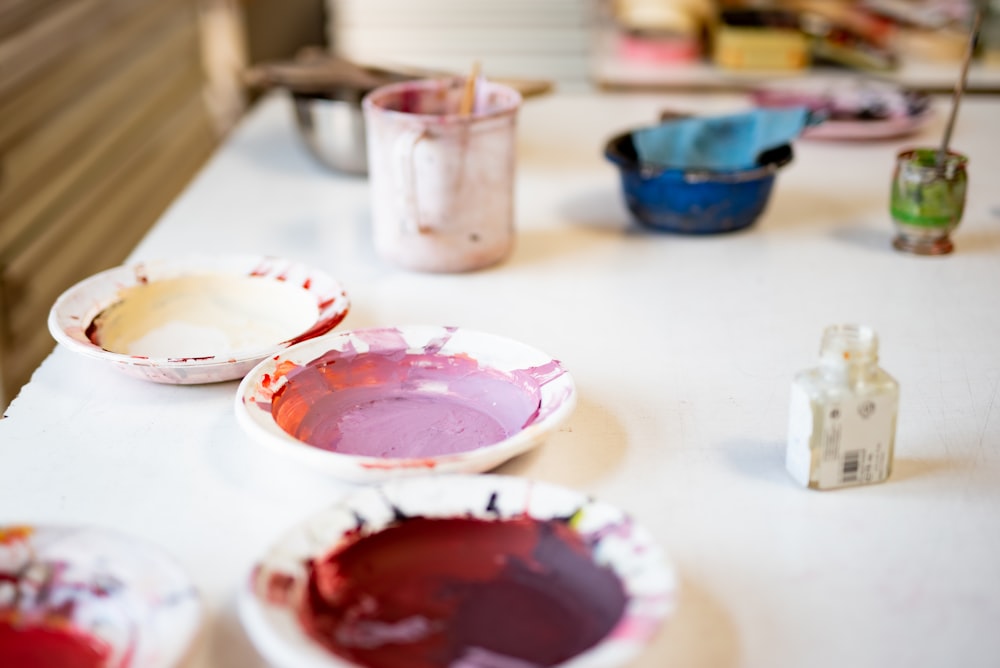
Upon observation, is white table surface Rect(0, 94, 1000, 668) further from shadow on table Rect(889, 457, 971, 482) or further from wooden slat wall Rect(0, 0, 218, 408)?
wooden slat wall Rect(0, 0, 218, 408)

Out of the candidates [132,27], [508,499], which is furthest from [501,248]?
[132,27]

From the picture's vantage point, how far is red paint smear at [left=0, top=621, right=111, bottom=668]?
0.62m

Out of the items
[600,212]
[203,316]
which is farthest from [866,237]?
[203,316]

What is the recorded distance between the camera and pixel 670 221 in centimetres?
128

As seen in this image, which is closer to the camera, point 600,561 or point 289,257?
point 600,561

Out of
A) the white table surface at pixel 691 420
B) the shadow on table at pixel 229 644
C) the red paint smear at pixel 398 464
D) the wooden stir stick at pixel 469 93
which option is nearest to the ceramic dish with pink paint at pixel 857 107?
the white table surface at pixel 691 420

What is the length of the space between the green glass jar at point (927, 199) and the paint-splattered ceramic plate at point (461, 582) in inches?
27.3

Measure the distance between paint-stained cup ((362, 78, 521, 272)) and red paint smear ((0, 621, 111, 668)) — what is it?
0.62m

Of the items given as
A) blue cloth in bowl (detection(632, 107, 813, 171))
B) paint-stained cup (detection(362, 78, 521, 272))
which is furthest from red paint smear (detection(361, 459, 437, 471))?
blue cloth in bowl (detection(632, 107, 813, 171))

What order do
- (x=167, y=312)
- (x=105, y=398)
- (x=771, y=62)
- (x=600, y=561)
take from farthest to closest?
(x=771, y=62)
(x=167, y=312)
(x=105, y=398)
(x=600, y=561)

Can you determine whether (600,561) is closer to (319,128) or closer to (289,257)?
(289,257)

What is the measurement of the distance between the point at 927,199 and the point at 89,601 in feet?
3.17

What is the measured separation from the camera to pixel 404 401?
901 mm

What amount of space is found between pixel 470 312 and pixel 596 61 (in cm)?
166
